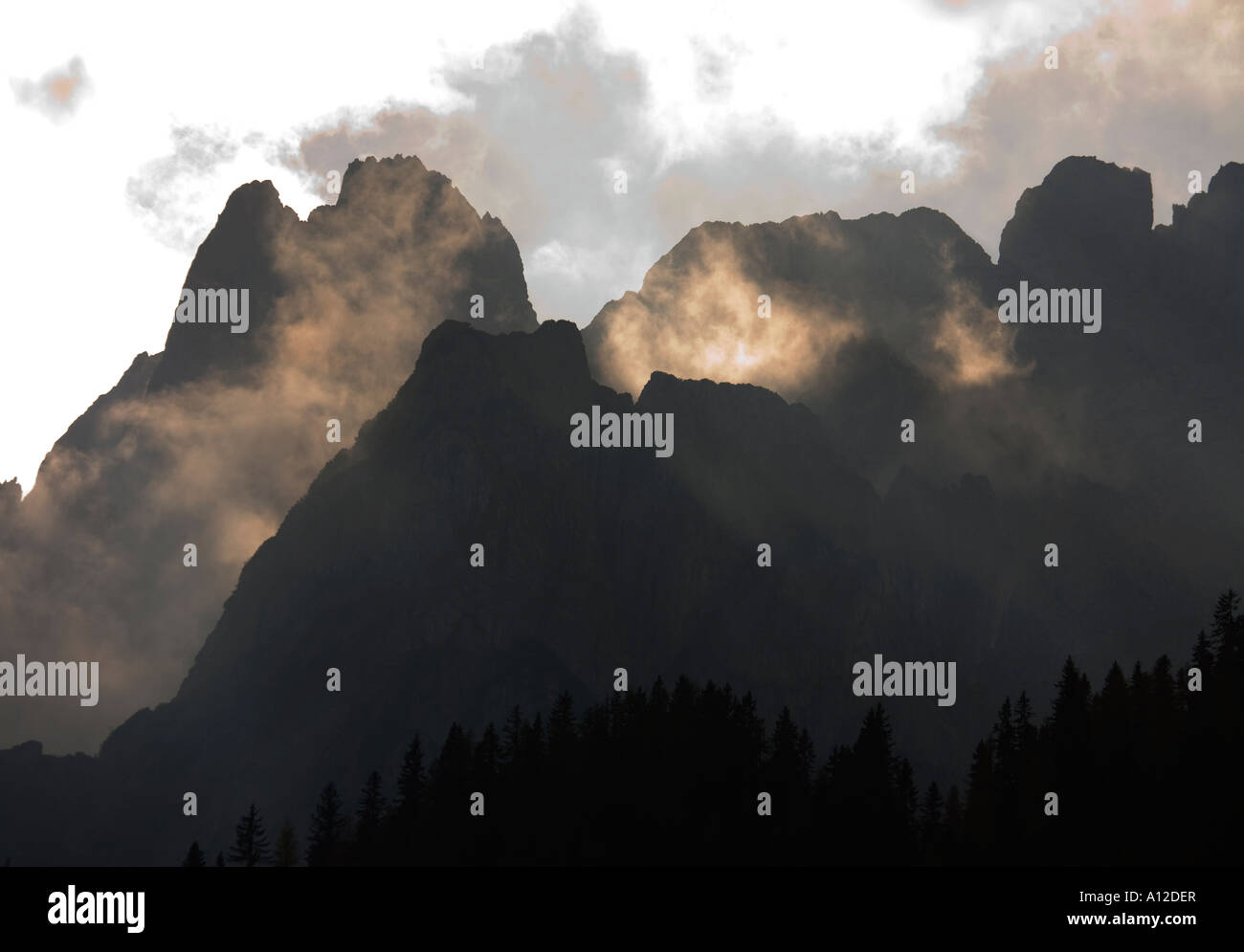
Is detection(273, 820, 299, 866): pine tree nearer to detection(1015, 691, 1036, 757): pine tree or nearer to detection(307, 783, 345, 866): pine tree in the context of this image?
detection(307, 783, 345, 866): pine tree

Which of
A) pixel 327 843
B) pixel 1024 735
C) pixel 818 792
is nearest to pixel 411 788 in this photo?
pixel 327 843

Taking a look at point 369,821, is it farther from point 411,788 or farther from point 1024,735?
point 1024,735

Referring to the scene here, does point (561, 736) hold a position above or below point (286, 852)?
above

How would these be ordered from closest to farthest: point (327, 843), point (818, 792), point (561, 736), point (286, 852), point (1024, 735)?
point (1024, 735) → point (818, 792) → point (327, 843) → point (561, 736) → point (286, 852)

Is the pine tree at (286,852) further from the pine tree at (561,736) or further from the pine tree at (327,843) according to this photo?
the pine tree at (561,736)

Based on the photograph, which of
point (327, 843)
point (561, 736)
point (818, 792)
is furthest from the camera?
point (561, 736)

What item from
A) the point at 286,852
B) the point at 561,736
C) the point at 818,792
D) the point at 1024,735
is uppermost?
the point at 561,736

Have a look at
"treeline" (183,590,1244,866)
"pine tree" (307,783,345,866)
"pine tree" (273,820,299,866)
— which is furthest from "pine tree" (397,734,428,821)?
"pine tree" (273,820,299,866)

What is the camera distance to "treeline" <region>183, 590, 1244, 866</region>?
356 ft

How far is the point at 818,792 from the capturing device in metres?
128

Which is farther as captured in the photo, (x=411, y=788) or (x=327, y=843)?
(x=327, y=843)

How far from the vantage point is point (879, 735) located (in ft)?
427
